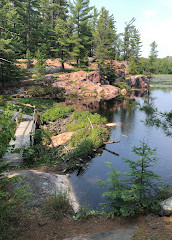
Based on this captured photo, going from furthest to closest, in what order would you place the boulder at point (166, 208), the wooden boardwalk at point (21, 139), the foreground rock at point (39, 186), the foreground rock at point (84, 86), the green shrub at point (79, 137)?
the foreground rock at point (84, 86) < the green shrub at point (79, 137) < the wooden boardwalk at point (21, 139) < the foreground rock at point (39, 186) < the boulder at point (166, 208)

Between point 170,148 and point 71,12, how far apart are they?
142 ft

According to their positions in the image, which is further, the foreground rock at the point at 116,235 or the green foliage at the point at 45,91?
the green foliage at the point at 45,91

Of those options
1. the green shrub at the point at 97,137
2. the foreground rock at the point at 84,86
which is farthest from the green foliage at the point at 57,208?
the foreground rock at the point at 84,86

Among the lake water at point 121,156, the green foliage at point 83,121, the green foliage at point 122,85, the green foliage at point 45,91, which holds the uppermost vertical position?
the green foliage at point 122,85

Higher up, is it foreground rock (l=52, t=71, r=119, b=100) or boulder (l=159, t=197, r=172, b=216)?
foreground rock (l=52, t=71, r=119, b=100)

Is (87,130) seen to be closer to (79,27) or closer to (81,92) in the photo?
(81,92)

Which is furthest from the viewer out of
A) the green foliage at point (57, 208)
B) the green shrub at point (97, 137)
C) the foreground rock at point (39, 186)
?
the green shrub at point (97, 137)

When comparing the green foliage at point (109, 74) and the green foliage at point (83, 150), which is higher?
the green foliage at point (109, 74)

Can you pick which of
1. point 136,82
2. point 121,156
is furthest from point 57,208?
point 136,82

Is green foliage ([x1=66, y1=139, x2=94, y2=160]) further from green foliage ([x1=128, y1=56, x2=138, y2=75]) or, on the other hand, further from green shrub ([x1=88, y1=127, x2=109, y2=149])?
green foliage ([x1=128, y1=56, x2=138, y2=75])

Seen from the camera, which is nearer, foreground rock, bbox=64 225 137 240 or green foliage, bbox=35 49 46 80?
foreground rock, bbox=64 225 137 240

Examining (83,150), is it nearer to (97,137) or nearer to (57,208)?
(97,137)

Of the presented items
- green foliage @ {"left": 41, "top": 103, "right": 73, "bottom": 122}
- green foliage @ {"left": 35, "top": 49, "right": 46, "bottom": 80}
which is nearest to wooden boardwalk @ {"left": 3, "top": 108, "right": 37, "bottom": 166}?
green foliage @ {"left": 41, "top": 103, "right": 73, "bottom": 122}

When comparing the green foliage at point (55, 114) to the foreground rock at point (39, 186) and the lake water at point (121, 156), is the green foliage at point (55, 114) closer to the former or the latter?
the lake water at point (121, 156)
